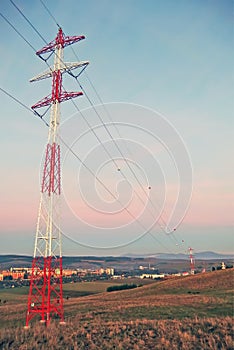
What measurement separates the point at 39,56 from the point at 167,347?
31.3 meters

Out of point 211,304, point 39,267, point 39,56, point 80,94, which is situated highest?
point 39,56

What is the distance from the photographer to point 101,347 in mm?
22375

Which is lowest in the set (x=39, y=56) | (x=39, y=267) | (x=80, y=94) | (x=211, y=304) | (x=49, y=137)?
(x=211, y=304)

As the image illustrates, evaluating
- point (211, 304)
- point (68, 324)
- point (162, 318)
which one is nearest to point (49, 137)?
point (68, 324)

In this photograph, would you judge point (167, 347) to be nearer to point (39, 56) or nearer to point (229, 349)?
point (229, 349)

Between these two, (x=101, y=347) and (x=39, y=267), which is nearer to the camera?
(x=101, y=347)

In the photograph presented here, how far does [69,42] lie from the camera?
114ft

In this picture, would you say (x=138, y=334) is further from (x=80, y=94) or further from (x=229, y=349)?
(x=80, y=94)

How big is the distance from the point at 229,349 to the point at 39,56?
109ft

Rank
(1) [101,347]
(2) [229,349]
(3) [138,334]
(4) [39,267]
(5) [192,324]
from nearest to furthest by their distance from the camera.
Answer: (2) [229,349] < (1) [101,347] < (3) [138,334] < (5) [192,324] < (4) [39,267]

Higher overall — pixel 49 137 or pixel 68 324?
pixel 49 137

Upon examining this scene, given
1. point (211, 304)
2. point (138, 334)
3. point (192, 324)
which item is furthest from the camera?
point (211, 304)

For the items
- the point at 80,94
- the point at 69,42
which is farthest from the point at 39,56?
the point at 80,94

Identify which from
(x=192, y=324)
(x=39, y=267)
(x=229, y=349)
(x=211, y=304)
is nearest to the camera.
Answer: (x=229, y=349)
